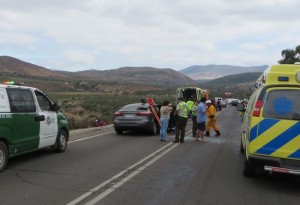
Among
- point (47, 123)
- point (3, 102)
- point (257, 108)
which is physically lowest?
point (47, 123)

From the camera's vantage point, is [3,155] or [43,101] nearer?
[3,155]

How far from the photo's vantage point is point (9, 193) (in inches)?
286

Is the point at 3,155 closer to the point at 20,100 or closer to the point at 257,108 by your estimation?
the point at 20,100

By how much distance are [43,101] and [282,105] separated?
20.7 feet

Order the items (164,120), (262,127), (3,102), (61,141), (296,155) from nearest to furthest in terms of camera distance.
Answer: (296,155), (262,127), (3,102), (61,141), (164,120)

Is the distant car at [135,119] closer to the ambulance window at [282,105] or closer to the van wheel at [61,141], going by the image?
the van wheel at [61,141]

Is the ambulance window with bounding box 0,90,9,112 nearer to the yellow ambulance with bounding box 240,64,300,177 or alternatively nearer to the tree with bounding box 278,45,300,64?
the yellow ambulance with bounding box 240,64,300,177

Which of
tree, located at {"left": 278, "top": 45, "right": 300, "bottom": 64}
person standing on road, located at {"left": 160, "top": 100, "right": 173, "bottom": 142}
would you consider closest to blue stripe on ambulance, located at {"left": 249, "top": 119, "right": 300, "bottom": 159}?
person standing on road, located at {"left": 160, "top": 100, "right": 173, "bottom": 142}

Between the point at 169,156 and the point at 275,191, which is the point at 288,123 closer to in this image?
the point at 275,191

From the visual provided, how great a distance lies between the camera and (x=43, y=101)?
11.4m

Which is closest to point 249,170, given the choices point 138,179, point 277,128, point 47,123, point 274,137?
point 274,137

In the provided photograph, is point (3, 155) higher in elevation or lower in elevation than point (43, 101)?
lower

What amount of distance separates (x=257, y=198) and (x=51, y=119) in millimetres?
6274

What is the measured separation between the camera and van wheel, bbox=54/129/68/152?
12055 millimetres
